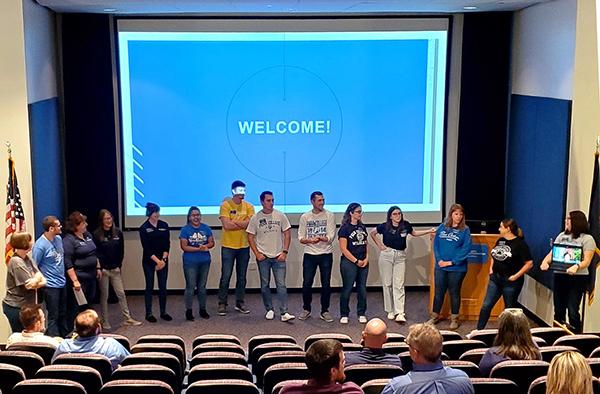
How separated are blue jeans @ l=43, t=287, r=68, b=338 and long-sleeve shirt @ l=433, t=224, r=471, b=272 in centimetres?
409

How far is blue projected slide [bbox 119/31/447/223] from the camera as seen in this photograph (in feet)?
35.0

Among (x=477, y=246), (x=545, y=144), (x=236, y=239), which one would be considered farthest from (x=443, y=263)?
(x=236, y=239)

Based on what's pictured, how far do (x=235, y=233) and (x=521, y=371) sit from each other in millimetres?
5225

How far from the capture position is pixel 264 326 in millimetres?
9625

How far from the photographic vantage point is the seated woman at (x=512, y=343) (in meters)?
5.34

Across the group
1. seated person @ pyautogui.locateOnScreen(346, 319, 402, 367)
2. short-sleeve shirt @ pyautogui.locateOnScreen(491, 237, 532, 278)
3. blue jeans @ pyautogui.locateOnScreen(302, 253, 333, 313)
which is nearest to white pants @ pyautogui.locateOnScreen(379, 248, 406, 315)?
blue jeans @ pyautogui.locateOnScreen(302, 253, 333, 313)

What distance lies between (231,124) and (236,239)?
171 centimetres

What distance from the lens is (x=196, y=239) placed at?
9.64 meters

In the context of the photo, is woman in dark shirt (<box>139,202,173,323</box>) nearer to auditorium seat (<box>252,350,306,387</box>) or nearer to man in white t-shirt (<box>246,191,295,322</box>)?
man in white t-shirt (<box>246,191,295,322</box>)

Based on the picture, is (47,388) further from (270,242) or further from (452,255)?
(452,255)

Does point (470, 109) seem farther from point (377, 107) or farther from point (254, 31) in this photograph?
point (254, 31)

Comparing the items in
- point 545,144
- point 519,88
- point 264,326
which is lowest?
point 264,326

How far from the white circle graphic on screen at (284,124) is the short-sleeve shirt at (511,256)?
3.06 m

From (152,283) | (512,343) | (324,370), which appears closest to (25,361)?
(324,370)
